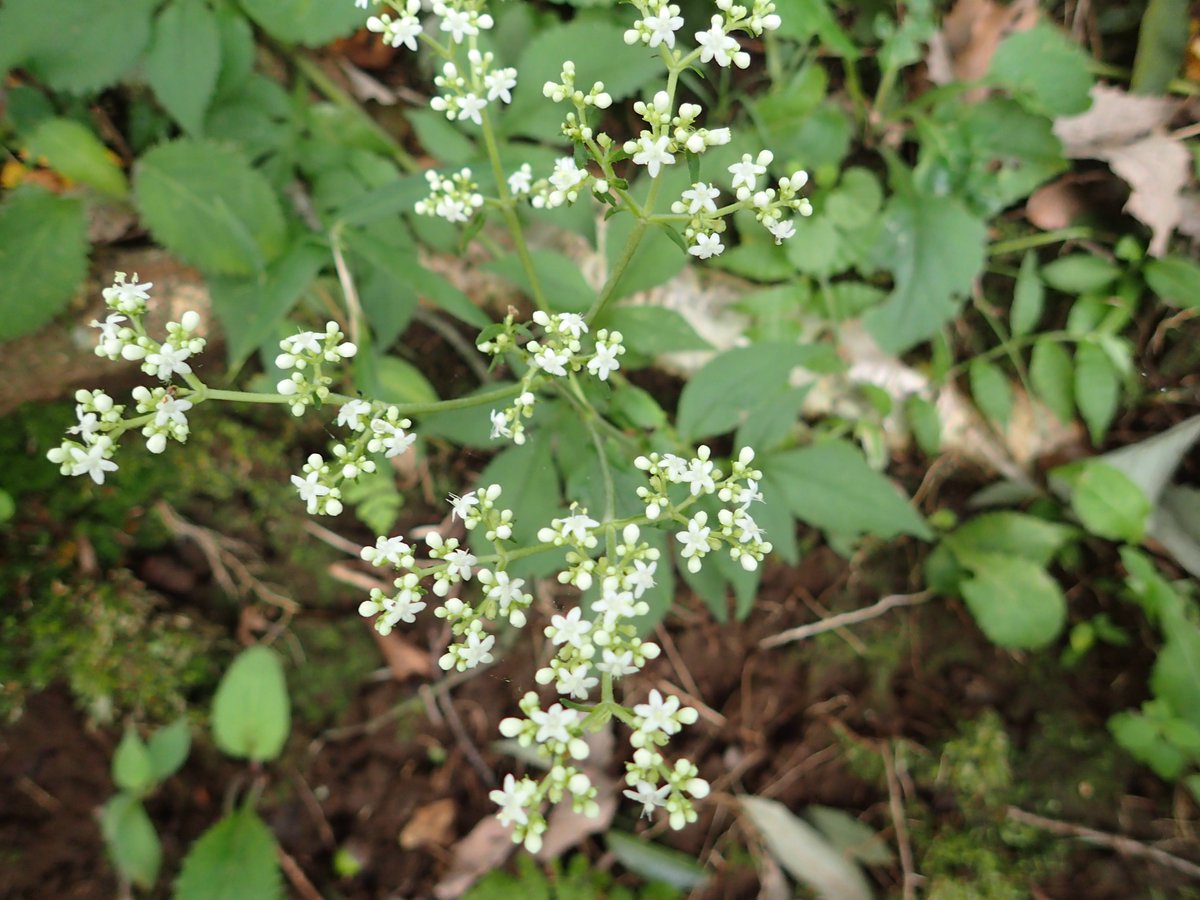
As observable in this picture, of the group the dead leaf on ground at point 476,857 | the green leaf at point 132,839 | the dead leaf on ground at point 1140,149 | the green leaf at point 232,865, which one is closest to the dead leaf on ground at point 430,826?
the dead leaf on ground at point 476,857

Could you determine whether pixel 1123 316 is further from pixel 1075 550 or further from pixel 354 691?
pixel 354 691

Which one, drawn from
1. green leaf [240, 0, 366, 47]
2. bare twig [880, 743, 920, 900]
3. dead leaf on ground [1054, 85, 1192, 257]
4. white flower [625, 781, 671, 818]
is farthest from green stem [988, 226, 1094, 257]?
white flower [625, 781, 671, 818]

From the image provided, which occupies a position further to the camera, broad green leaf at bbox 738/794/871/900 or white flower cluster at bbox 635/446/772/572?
broad green leaf at bbox 738/794/871/900

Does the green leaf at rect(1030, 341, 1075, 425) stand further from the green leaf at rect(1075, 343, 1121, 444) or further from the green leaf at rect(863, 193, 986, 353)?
the green leaf at rect(863, 193, 986, 353)

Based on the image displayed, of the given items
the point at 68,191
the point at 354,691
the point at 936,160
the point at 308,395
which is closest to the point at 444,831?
the point at 354,691

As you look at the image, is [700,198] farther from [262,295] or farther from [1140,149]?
[1140,149]

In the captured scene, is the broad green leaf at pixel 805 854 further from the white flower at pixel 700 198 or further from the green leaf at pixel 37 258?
the green leaf at pixel 37 258
